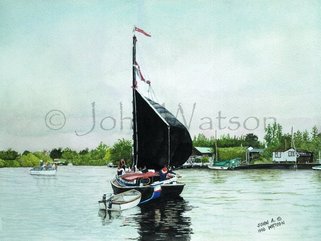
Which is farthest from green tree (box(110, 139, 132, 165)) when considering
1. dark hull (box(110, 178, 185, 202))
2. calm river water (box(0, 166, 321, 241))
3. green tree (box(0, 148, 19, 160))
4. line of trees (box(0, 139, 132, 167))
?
green tree (box(0, 148, 19, 160))

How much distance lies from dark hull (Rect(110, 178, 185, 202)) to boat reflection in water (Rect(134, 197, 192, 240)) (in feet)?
0.20

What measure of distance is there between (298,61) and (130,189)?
196 centimetres

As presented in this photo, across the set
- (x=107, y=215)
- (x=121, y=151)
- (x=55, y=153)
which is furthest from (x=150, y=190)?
(x=55, y=153)

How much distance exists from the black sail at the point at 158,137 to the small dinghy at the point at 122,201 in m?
0.34

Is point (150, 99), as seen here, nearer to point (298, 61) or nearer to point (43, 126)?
point (43, 126)

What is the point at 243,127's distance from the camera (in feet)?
15.8

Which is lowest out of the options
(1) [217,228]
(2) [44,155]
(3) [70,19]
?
(1) [217,228]

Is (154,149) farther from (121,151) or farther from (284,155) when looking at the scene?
(284,155)

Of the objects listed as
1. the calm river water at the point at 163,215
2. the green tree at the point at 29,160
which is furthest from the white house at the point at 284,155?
the green tree at the point at 29,160

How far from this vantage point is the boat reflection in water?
4.61 metres

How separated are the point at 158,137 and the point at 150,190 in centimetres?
58

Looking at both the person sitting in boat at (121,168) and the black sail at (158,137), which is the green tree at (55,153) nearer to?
the person sitting in boat at (121,168)

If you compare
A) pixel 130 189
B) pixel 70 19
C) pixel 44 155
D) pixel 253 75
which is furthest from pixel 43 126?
pixel 253 75

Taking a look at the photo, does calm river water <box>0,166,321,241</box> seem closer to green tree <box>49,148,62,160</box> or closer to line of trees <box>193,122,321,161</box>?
green tree <box>49,148,62,160</box>
